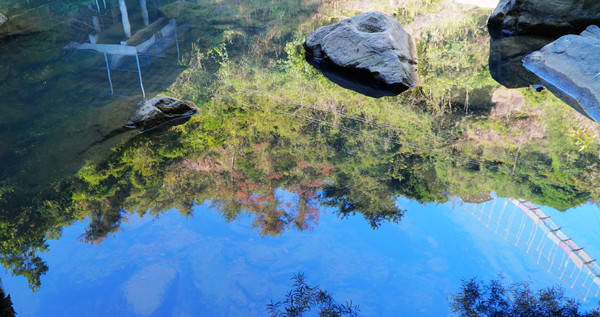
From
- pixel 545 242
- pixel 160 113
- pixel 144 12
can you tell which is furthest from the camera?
pixel 144 12

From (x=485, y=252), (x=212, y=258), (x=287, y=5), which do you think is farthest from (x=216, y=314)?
(x=287, y=5)

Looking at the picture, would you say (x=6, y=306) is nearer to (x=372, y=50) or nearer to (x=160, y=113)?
(x=160, y=113)

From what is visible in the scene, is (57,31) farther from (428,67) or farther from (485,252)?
(485,252)

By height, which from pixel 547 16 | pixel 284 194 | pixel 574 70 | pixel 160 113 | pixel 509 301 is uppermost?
pixel 547 16

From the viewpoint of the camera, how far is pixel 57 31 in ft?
27.1

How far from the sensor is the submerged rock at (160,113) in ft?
13.6

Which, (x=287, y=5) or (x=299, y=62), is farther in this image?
(x=287, y=5)

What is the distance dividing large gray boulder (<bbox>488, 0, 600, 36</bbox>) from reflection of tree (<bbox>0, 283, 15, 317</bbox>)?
7.64 meters

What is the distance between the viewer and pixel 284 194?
3227 mm

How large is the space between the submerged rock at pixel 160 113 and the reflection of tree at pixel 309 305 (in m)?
2.61

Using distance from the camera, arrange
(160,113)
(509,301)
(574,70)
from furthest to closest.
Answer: (574,70) → (160,113) → (509,301)

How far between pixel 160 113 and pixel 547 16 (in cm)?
624

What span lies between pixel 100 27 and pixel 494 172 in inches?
355

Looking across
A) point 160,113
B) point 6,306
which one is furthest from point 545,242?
point 160,113
